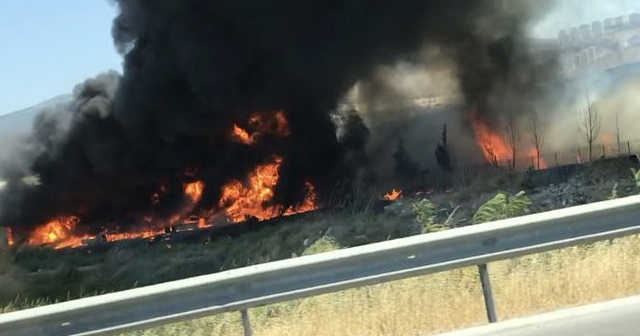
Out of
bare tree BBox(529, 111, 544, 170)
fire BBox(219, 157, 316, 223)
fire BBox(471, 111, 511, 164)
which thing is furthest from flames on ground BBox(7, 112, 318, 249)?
bare tree BBox(529, 111, 544, 170)

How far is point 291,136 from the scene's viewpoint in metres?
33.7

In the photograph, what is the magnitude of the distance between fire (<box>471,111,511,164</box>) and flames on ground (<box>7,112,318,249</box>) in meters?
7.28

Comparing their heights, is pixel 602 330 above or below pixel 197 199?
below

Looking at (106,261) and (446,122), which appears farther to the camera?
(446,122)

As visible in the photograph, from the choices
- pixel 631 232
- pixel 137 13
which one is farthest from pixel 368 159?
pixel 631 232

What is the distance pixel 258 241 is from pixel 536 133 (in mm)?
19601

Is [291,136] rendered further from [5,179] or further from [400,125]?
[5,179]

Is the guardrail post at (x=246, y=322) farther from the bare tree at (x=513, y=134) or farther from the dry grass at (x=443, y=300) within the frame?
the bare tree at (x=513, y=134)

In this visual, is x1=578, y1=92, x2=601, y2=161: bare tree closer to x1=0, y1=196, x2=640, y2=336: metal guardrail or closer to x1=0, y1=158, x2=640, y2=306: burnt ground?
x1=0, y1=158, x2=640, y2=306: burnt ground

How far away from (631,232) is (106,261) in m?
15.1

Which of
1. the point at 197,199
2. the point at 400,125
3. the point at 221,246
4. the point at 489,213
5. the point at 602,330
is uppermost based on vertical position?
the point at 400,125

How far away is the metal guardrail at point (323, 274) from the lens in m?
5.92

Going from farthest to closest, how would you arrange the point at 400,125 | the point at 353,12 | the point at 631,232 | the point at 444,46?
the point at 400,125, the point at 444,46, the point at 353,12, the point at 631,232

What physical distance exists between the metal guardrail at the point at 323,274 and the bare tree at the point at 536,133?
92.9 feet
